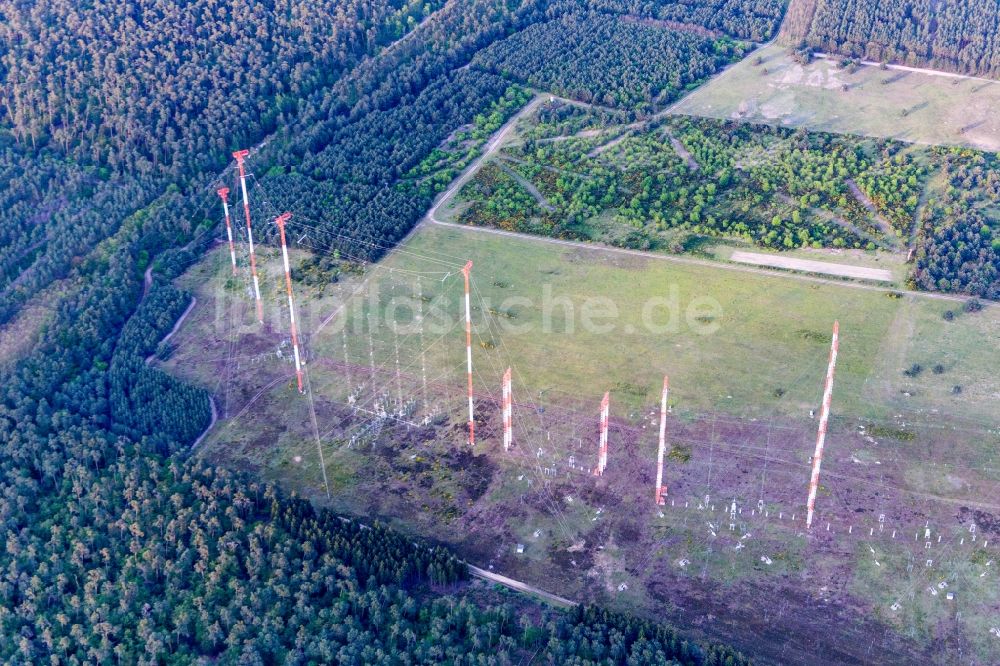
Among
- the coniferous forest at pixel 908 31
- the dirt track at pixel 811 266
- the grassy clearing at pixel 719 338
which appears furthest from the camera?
the coniferous forest at pixel 908 31

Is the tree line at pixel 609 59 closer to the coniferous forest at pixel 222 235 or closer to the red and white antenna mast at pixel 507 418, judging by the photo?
the coniferous forest at pixel 222 235

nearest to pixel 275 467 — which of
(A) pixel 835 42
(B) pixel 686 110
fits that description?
(B) pixel 686 110

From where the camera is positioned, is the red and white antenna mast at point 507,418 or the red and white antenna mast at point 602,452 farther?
the red and white antenna mast at point 507,418

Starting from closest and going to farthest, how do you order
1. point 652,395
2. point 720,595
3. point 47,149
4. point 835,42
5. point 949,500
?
point 720,595 < point 949,500 < point 652,395 < point 47,149 < point 835,42

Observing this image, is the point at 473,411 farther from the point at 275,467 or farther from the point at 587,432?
the point at 275,467

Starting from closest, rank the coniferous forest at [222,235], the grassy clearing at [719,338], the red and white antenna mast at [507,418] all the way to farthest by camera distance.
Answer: the coniferous forest at [222,235]
the red and white antenna mast at [507,418]
the grassy clearing at [719,338]

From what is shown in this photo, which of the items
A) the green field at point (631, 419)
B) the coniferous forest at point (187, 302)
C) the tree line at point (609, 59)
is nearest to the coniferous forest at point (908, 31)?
the tree line at point (609, 59)

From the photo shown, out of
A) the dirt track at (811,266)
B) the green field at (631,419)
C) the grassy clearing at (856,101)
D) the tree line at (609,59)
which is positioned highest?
the tree line at (609,59)

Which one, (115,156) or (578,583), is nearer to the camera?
(578,583)
